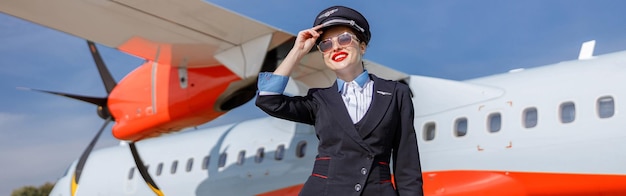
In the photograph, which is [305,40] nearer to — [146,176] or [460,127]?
[460,127]

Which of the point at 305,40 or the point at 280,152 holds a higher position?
the point at 305,40

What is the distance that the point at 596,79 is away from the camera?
259 inches

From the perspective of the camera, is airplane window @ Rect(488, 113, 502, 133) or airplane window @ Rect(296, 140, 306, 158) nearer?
airplane window @ Rect(488, 113, 502, 133)

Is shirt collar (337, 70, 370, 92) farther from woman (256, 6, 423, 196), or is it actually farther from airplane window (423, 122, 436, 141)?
airplane window (423, 122, 436, 141)

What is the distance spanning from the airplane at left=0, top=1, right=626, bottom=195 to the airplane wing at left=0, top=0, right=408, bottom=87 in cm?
2

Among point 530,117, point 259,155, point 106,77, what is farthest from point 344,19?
point 106,77

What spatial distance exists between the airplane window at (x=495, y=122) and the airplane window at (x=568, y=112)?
2.32 feet

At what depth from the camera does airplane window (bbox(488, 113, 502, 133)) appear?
7.12m

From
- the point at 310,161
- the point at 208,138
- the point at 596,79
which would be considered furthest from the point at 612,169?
the point at 208,138

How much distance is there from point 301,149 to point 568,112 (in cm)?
393

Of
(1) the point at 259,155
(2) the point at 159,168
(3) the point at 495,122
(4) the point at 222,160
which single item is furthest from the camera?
(2) the point at 159,168

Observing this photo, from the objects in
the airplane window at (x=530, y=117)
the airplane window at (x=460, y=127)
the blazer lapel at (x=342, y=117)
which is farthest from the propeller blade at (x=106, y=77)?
the blazer lapel at (x=342, y=117)

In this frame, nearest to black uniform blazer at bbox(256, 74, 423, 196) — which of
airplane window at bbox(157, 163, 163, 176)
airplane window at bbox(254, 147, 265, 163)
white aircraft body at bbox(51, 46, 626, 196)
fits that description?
white aircraft body at bbox(51, 46, 626, 196)

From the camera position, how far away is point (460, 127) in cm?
751
